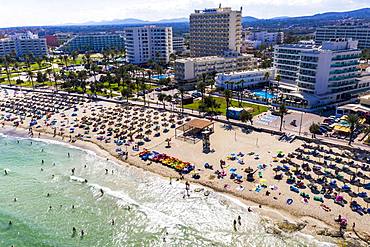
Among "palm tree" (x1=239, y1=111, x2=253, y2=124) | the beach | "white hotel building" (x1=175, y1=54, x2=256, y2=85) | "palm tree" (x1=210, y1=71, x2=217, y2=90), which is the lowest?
the beach

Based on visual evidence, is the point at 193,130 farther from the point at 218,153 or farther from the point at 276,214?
the point at 276,214

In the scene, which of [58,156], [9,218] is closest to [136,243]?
[9,218]

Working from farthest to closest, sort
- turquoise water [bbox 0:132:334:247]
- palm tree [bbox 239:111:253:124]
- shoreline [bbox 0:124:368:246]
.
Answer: palm tree [bbox 239:111:253:124], turquoise water [bbox 0:132:334:247], shoreline [bbox 0:124:368:246]

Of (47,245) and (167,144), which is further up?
(167,144)

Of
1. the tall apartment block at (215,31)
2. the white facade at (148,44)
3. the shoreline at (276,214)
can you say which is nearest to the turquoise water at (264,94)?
the tall apartment block at (215,31)

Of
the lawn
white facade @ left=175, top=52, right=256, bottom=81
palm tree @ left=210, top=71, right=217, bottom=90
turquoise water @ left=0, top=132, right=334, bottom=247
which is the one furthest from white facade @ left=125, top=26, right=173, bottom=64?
turquoise water @ left=0, top=132, right=334, bottom=247

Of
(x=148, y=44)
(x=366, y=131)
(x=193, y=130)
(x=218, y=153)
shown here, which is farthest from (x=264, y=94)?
(x=148, y=44)

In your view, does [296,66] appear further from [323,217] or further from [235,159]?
[323,217]

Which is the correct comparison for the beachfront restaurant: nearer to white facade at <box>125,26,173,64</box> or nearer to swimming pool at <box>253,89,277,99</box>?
swimming pool at <box>253,89,277,99</box>

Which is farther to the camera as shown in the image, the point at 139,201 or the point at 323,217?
the point at 139,201
